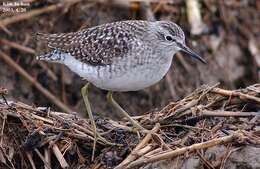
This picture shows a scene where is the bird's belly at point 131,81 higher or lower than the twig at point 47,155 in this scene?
higher

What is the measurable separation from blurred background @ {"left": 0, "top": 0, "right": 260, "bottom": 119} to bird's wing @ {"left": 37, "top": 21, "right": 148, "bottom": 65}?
1.97 meters

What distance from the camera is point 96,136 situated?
5.98 meters

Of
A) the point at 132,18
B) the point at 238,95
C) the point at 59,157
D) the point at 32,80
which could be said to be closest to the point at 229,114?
the point at 238,95

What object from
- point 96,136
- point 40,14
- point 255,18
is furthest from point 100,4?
point 96,136

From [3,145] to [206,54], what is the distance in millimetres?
4431

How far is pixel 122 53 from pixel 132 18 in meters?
3.10

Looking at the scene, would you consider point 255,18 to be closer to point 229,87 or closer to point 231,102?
point 229,87

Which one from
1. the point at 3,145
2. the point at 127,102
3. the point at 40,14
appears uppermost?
the point at 40,14

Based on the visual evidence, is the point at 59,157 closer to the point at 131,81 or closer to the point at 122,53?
the point at 131,81

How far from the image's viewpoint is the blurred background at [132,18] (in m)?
8.66

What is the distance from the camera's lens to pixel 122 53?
6.18m

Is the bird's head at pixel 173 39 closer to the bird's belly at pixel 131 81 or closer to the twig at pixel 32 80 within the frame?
the bird's belly at pixel 131 81

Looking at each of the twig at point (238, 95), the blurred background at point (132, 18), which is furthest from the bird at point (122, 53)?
the blurred background at point (132, 18)

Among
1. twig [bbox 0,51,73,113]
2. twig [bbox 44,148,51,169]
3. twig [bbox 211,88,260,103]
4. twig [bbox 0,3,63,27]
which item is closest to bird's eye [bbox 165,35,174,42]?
twig [bbox 211,88,260,103]
